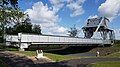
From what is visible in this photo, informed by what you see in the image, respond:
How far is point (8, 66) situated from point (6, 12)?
8.71 m

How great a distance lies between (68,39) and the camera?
59.4 m

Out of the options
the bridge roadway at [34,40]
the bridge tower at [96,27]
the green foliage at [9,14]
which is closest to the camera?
the green foliage at [9,14]

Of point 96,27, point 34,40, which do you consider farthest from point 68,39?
point 96,27

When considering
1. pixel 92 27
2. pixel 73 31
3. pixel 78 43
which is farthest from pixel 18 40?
pixel 73 31

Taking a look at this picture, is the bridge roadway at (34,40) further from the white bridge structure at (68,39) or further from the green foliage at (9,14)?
the green foliage at (9,14)

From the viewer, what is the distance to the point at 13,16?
16.3 metres

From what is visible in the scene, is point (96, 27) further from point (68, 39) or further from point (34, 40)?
point (34, 40)

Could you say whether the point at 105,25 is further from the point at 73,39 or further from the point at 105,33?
the point at 73,39

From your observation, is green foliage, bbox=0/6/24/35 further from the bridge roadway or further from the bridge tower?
the bridge tower

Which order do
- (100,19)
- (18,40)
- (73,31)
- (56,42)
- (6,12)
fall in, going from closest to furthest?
(6,12) → (18,40) → (56,42) → (100,19) → (73,31)

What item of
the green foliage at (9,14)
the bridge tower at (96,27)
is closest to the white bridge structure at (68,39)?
the bridge tower at (96,27)

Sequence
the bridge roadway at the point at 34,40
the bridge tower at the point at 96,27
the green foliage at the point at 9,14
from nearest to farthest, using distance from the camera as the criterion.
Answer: the green foliage at the point at 9,14 → the bridge roadway at the point at 34,40 → the bridge tower at the point at 96,27

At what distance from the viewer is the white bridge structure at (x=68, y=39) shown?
4403cm

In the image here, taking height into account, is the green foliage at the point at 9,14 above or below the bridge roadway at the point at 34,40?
above
